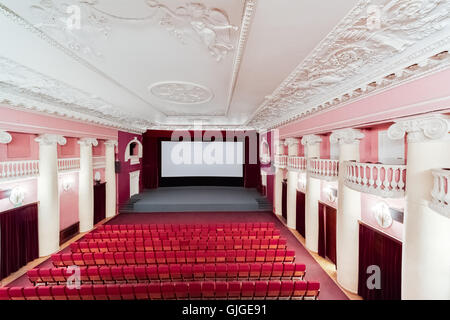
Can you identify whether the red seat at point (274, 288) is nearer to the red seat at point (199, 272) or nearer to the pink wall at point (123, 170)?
the red seat at point (199, 272)

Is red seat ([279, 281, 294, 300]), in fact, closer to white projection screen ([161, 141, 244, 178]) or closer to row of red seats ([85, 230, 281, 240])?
row of red seats ([85, 230, 281, 240])

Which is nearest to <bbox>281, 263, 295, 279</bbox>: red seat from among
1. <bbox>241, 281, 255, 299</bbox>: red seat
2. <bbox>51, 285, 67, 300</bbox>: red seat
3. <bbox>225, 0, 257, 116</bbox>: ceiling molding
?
<bbox>241, 281, 255, 299</bbox>: red seat

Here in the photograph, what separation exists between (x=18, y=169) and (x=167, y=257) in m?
5.21

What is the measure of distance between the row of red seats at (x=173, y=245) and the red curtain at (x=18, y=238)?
2013 millimetres

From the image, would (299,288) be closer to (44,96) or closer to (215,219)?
(215,219)

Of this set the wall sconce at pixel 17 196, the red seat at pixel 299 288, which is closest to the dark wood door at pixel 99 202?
the wall sconce at pixel 17 196

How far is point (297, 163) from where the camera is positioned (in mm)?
7891

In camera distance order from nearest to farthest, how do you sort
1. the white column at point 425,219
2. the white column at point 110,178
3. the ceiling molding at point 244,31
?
the ceiling molding at point 244,31, the white column at point 425,219, the white column at point 110,178

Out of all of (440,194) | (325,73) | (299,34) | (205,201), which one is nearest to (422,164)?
(440,194)

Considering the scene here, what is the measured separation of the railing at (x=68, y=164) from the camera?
7.75 m

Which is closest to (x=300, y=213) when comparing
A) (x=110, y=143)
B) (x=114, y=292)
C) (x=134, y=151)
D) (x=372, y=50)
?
(x=372, y=50)

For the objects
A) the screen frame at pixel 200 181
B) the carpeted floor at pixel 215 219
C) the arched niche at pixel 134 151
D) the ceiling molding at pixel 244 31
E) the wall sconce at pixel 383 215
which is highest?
the ceiling molding at pixel 244 31

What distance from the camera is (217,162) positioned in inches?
641
